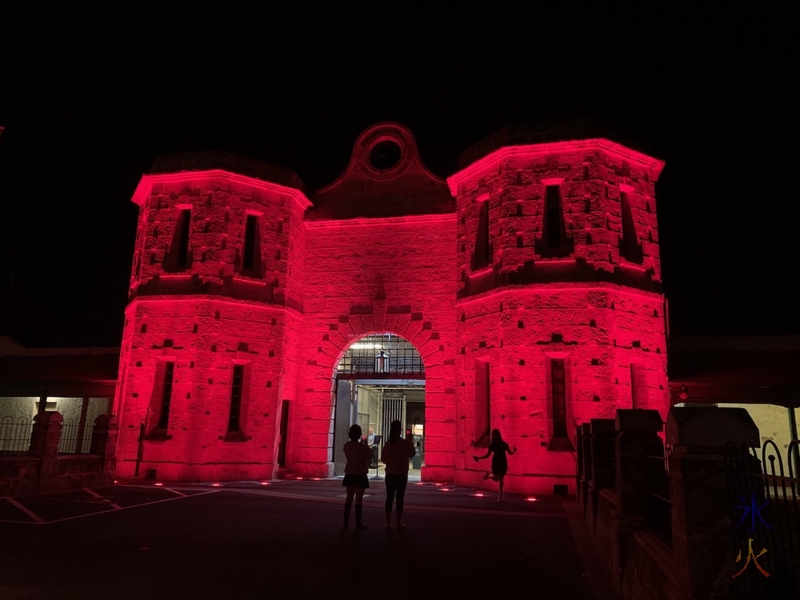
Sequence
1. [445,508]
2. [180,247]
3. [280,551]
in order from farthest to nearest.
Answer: [180,247] → [445,508] → [280,551]

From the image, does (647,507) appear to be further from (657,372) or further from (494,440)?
(657,372)

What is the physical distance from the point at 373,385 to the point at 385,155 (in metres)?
8.46

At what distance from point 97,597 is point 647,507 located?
543cm

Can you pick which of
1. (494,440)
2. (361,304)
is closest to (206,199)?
(361,304)

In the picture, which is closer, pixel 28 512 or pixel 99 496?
pixel 28 512

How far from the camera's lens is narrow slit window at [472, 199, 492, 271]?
17203mm

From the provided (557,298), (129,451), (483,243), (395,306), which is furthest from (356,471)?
(129,451)

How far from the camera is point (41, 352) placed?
79.4ft

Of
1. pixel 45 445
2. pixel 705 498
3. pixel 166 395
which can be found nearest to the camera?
pixel 705 498

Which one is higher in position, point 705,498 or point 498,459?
point 705,498

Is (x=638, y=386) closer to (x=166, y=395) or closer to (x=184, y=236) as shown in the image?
(x=166, y=395)

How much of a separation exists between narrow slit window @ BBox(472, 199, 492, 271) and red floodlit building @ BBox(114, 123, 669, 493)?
0.10m

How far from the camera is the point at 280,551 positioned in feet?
24.4

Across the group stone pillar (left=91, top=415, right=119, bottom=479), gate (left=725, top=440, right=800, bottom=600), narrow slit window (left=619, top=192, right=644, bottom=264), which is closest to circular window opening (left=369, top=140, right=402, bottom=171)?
narrow slit window (left=619, top=192, right=644, bottom=264)
